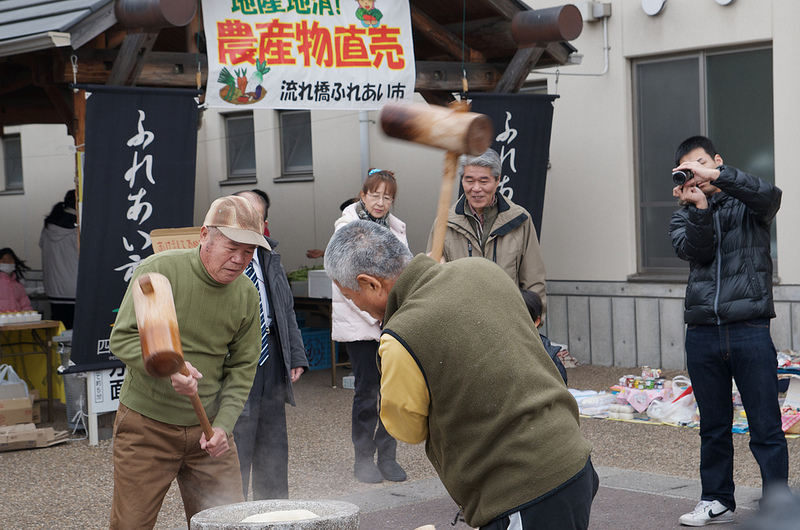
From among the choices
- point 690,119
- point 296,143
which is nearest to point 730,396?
point 690,119

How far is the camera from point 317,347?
1073 cm

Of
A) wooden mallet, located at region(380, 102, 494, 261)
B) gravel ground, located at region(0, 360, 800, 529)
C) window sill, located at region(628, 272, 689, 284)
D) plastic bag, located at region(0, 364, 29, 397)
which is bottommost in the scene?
gravel ground, located at region(0, 360, 800, 529)

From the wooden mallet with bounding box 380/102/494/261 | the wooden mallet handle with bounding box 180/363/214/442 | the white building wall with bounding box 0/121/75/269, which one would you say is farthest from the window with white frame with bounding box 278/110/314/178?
the wooden mallet with bounding box 380/102/494/261

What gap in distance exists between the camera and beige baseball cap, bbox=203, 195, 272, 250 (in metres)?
3.55

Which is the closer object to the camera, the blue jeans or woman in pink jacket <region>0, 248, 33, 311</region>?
the blue jeans

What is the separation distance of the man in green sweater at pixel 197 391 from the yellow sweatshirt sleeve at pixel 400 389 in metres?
1.28

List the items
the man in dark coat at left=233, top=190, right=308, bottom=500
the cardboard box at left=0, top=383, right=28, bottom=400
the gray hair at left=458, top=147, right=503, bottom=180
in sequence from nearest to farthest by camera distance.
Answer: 1. the man in dark coat at left=233, top=190, right=308, bottom=500
2. the gray hair at left=458, top=147, right=503, bottom=180
3. the cardboard box at left=0, top=383, right=28, bottom=400

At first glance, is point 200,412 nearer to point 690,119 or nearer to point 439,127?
point 439,127

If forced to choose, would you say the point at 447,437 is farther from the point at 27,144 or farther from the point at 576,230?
the point at 27,144

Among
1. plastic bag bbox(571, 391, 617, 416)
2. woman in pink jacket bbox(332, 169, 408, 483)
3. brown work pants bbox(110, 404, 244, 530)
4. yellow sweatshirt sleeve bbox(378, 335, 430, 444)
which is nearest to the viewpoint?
yellow sweatshirt sleeve bbox(378, 335, 430, 444)

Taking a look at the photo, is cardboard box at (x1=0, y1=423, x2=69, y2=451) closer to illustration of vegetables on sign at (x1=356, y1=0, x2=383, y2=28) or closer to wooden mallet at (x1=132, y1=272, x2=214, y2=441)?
illustration of vegetables on sign at (x1=356, y1=0, x2=383, y2=28)

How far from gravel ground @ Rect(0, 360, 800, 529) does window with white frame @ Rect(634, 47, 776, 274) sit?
121 inches

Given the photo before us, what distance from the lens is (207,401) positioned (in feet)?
12.3

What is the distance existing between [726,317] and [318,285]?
6.27m
